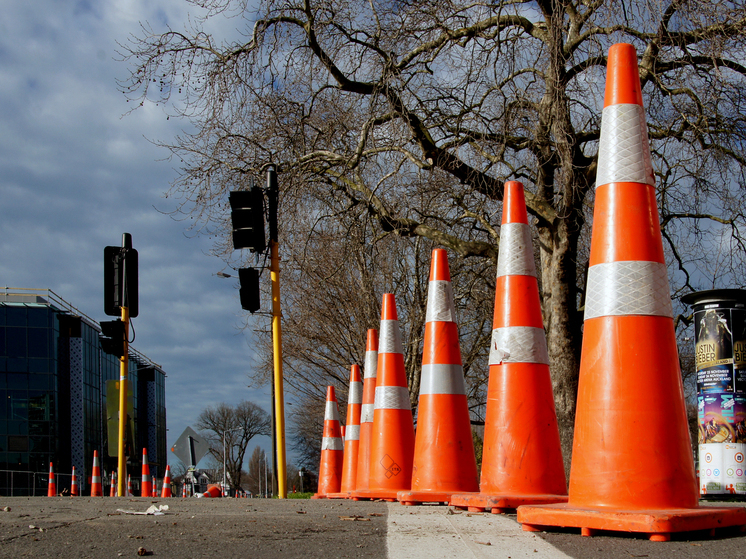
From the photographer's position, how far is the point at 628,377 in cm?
455

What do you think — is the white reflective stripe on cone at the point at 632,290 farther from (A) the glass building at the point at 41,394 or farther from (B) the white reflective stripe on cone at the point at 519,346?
(A) the glass building at the point at 41,394

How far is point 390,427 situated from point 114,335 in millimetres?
6864

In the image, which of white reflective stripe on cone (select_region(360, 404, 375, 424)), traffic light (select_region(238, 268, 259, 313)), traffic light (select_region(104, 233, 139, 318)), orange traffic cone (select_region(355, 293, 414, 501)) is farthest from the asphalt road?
traffic light (select_region(104, 233, 139, 318))

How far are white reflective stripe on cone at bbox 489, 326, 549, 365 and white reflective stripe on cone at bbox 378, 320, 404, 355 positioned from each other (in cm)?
376

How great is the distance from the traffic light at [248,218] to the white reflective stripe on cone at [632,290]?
5.92 meters

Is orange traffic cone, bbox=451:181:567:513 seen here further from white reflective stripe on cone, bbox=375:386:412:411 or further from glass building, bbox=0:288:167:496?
glass building, bbox=0:288:167:496

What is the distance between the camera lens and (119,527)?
488cm

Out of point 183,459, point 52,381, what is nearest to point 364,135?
point 183,459

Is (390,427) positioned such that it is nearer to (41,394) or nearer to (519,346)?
(519,346)

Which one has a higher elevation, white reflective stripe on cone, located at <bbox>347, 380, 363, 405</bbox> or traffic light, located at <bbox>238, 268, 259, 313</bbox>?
traffic light, located at <bbox>238, 268, 259, 313</bbox>

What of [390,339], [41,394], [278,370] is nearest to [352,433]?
[278,370]

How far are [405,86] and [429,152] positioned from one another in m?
1.23

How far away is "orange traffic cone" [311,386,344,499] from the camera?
16094mm

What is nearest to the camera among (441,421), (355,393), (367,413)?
(441,421)
